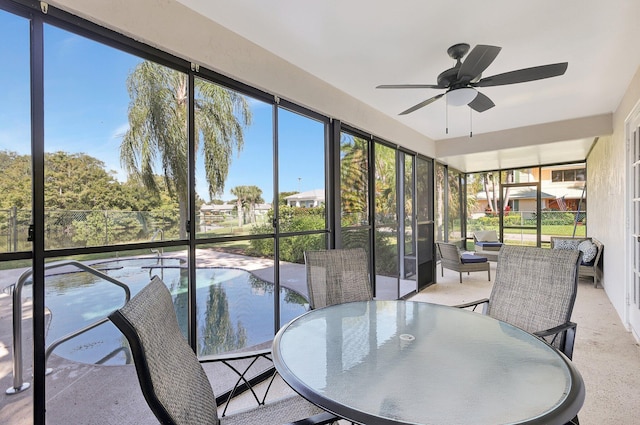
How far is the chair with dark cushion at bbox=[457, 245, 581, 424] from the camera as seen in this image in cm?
184

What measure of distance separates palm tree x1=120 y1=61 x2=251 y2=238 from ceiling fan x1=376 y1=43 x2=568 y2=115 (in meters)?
1.23

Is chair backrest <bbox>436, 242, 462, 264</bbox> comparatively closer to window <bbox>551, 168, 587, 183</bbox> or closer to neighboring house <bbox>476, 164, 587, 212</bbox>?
neighboring house <bbox>476, 164, 587, 212</bbox>

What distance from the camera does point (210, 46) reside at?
212cm

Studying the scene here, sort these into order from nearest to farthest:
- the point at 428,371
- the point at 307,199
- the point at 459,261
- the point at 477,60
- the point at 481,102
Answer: the point at 428,371
the point at 477,60
the point at 481,102
the point at 307,199
the point at 459,261

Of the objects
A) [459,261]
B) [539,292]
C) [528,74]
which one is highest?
[528,74]

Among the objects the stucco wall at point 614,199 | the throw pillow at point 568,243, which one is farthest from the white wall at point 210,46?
the throw pillow at point 568,243

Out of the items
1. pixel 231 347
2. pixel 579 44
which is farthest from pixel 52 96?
pixel 579 44

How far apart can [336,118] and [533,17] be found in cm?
176

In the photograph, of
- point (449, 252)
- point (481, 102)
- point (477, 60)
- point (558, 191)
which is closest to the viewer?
point (477, 60)

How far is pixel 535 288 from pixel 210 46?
8.80 ft

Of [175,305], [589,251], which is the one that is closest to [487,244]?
[589,251]

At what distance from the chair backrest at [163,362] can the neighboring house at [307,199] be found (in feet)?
5.91

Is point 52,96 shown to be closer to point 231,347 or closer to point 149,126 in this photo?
point 149,126

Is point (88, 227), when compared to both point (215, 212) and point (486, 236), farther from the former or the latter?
point (486, 236)
